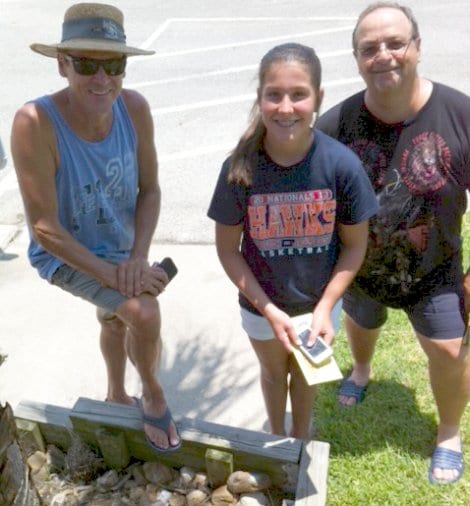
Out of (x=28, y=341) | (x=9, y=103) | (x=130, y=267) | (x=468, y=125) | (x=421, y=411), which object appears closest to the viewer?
(x=468, y=125)

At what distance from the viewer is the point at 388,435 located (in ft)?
10.5

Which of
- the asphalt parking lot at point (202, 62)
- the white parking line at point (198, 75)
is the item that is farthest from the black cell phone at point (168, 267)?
the white parking line at point (198, 75)

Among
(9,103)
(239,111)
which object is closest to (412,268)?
(239,111)

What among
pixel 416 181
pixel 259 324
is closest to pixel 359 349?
pixel 259 324

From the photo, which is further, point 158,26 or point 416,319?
point 158,26

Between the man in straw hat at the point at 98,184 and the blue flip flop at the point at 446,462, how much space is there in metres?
1.22

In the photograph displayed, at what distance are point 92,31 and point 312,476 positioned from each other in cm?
179

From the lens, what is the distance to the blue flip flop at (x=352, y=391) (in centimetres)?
341

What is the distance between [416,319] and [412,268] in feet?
0.83

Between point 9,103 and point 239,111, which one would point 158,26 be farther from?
point 239,111

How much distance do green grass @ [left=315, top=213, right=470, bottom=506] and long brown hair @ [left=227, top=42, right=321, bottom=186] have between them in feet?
5.03

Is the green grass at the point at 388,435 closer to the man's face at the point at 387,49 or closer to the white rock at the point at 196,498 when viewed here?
the white rock at the point at 196,498

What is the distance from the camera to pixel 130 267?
98.1 inches

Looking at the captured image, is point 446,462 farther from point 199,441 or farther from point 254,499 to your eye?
point 199,441
